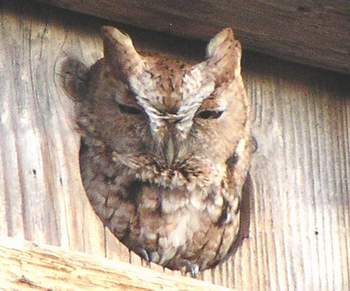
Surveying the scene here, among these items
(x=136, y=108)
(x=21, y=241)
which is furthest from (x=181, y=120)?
(x=21, y=241)

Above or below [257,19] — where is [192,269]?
below

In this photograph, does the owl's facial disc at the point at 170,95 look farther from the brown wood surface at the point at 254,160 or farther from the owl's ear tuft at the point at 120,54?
the brown wood surface at the point at 254,160

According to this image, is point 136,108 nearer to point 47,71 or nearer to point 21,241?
point 47,71

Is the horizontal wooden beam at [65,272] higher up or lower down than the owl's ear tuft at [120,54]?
lower down

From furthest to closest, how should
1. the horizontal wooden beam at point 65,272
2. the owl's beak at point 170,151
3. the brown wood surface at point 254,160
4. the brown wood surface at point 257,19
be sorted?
the owl's beak at point 170,151, the brown wood surface at point 257,19, the brown wood surface at point 254,160, the horizontal wooden beam at point 65,272

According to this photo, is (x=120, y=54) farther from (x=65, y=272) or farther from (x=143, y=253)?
(x=65, y=272)

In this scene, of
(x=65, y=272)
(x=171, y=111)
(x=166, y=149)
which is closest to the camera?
(x=65, y=272)

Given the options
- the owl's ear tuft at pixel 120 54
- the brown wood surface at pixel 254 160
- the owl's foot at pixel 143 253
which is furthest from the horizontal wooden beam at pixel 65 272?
the owl's ear tuft at pixel 120 54

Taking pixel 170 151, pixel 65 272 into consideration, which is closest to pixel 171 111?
Result: pixel 170 151
